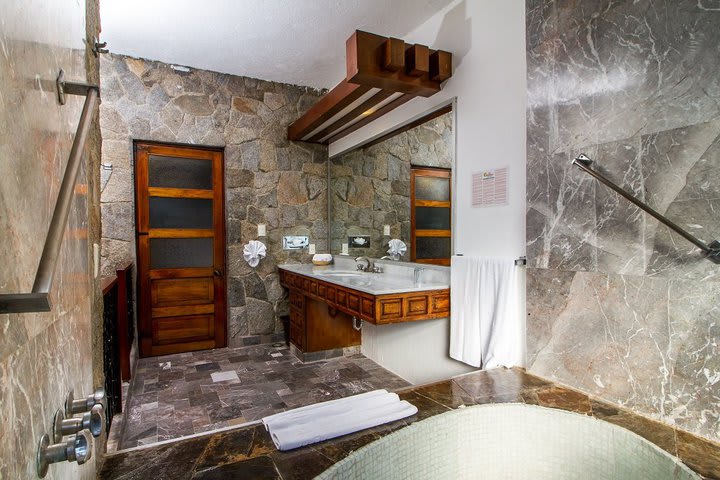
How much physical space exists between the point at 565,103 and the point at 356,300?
1.66m

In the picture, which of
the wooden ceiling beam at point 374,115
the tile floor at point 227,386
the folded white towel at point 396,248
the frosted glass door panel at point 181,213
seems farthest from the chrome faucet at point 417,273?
the frosted glass door panel at point 181,213

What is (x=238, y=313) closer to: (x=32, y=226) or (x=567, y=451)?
(x=567, y=451)

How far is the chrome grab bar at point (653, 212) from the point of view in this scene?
1313 mm

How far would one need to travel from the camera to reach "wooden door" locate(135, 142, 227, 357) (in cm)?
361

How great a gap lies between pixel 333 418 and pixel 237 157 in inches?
124

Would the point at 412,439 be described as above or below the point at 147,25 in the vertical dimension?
below

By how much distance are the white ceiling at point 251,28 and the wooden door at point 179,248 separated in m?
0.90

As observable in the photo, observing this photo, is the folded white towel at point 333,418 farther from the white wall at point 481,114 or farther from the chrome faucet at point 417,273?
the chrome faucet at point 417,273

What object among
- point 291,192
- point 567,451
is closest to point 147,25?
point 291,192

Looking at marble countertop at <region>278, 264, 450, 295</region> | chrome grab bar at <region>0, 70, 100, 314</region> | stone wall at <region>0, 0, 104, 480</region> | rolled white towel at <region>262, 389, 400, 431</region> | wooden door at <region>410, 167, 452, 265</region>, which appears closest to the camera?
chrome grab bar at <region>0, 70, 100, 314</region>

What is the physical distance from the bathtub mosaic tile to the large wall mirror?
47.0 inches

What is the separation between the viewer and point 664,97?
145 centimetres

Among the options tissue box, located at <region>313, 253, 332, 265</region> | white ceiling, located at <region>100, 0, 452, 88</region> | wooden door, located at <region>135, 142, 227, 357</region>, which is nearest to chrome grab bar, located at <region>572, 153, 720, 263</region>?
white ceiling, located at <region>100, 0, 452, 88</region>

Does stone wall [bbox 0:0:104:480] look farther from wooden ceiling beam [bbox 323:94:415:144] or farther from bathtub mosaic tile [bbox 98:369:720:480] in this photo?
wooden ceiling beam [bbox 323:94:415:144]
